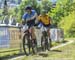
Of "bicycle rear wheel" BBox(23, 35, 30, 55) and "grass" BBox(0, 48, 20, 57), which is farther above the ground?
"bicycle rear wheel" BBox(23, 35, 30, 55)

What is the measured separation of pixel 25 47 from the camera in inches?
469

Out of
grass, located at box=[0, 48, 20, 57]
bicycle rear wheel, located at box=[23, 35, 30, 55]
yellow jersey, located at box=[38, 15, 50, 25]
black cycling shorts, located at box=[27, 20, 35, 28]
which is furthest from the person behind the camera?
yellow jersey, located at box=[38, 15, 50, 25]

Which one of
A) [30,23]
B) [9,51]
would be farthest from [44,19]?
[30,23]

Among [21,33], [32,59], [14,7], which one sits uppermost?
[14,7]

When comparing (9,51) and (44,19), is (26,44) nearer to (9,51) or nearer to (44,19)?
(9,51)

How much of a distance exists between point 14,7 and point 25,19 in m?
57.4

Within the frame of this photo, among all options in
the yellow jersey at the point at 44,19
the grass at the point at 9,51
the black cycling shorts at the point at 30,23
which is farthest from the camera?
the yellow jersey at the point at 44,19

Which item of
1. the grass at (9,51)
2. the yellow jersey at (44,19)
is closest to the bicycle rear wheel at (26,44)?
the grass at (9,51)

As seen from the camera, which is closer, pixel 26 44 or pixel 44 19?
pixel 26 44

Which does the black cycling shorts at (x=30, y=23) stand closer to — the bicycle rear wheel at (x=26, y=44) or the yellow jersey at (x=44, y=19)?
the bicycle rear wheel at (x=26, y=44)

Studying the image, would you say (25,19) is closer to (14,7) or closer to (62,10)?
(62,10)

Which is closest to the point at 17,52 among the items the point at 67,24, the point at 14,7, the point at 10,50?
the point at 10,50

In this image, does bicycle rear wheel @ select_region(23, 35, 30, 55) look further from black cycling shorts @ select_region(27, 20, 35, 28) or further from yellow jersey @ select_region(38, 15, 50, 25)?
yellow jersey @ select_region(38, 15, 50, 25)

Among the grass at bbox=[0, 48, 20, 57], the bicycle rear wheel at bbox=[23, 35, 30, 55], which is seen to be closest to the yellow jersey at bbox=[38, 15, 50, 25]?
the grass at bbox=[0, 48, 20, 57]
